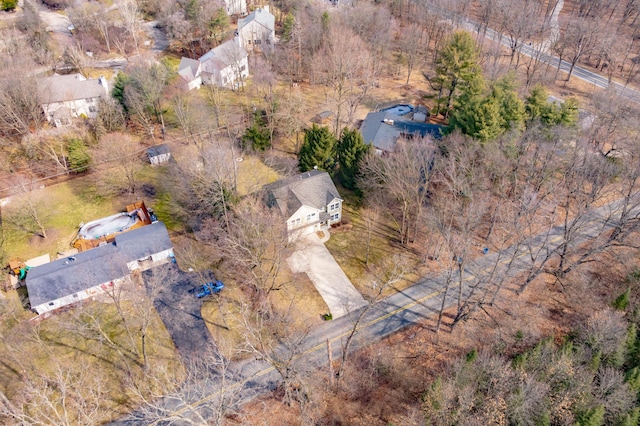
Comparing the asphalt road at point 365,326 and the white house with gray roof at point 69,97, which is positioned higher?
the white house with gray roof at point 69,97

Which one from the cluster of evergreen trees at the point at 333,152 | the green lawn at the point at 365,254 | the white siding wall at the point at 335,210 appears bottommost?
the green lawn at the point at 365,254

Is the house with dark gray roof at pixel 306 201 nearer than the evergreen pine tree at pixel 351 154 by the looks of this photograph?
Yes

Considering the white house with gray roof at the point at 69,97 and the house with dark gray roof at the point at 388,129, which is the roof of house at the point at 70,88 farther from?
the house with dark gray roof at the point at 388,129

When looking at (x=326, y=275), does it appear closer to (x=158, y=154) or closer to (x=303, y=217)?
(x=303, y=217)

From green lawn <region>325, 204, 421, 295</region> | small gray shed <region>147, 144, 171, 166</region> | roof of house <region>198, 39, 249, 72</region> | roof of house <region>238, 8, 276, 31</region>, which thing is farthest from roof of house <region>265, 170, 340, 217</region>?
roof of house <region>238, 8, 276, 31</region>

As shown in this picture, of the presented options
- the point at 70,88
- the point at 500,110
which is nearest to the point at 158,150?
the point at 70,88

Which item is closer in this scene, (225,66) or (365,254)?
(365,254)

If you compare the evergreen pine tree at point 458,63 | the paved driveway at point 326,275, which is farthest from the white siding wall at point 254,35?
the paved driveway at point 326,275
